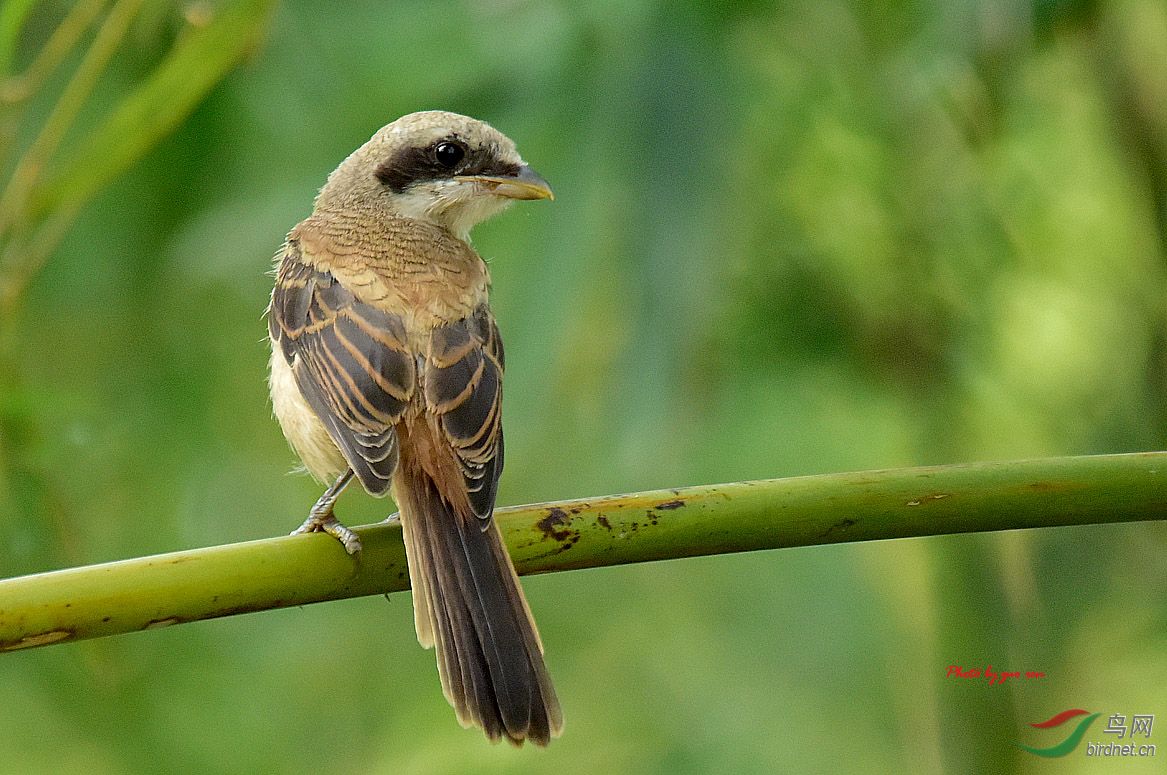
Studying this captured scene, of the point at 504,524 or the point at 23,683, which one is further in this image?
the point at 23,683

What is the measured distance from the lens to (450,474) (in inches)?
110

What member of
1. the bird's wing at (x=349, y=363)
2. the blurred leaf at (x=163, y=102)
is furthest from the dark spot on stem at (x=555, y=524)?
the blurred leaf at (x=163, y=102)

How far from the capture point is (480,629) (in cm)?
250

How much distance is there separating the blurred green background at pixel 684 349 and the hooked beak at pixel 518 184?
11.9 inches

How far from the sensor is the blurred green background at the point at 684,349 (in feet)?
12.7

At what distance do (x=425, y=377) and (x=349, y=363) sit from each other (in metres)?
0.17

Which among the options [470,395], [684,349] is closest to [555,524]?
[470,395]

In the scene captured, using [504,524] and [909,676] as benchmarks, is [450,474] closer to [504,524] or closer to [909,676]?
[504,524]

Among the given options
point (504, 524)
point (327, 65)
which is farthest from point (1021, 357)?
point (504, 524)

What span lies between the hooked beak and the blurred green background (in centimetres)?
30

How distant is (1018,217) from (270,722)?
3.23 m
